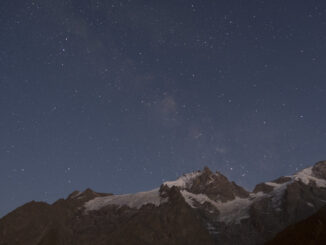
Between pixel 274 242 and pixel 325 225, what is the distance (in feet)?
35.5

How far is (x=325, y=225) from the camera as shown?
229 ft

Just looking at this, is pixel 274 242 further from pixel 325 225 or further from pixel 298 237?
pixel 325 225

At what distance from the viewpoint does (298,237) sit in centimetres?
6650

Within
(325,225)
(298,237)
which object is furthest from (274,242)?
(325,225)

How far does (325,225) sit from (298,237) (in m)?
7.35

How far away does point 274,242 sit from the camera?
67.8 m
